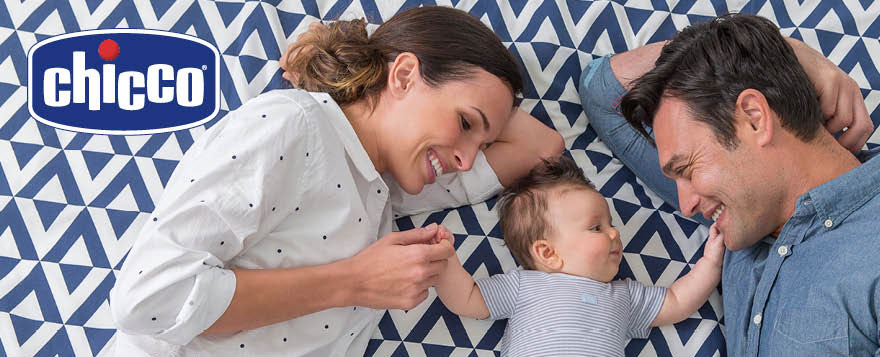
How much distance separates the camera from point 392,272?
53.0 inches

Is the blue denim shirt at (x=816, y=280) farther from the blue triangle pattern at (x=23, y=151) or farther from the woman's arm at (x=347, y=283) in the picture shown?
the blue triangle pattern at (x=23, y=151)

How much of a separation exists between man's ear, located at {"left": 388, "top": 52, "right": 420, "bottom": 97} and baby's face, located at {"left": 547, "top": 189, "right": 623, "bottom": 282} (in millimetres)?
391

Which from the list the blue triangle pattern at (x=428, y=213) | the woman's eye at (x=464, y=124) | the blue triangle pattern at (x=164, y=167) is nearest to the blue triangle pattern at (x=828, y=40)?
the blue triangle pattern at (x=428, y=213)

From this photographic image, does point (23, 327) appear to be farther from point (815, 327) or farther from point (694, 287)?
point (815, 327)

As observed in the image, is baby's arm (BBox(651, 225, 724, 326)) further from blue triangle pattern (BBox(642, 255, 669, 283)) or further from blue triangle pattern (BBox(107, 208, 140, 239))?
blue triangle pattern (BBox(107, 208, 140, 239))

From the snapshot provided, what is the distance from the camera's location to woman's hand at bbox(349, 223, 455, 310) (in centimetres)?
135

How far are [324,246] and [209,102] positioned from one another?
1.77ft

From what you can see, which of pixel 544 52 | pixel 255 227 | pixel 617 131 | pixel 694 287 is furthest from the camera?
pixel 544 52

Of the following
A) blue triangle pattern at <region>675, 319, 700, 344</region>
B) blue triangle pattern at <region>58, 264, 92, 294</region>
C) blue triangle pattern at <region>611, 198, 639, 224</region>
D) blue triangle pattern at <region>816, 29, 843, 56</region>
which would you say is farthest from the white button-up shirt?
blue triangle pattern at <region>816, 29, 843, 56</region>

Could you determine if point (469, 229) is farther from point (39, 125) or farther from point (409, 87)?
point (39, 125)

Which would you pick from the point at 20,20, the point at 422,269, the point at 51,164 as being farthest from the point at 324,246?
the point at 20,20

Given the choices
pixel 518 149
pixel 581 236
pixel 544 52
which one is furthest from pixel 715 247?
pixel 544 52

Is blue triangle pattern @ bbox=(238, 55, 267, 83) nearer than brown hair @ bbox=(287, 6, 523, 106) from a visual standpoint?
→ No

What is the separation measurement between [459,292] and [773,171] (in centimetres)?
65
